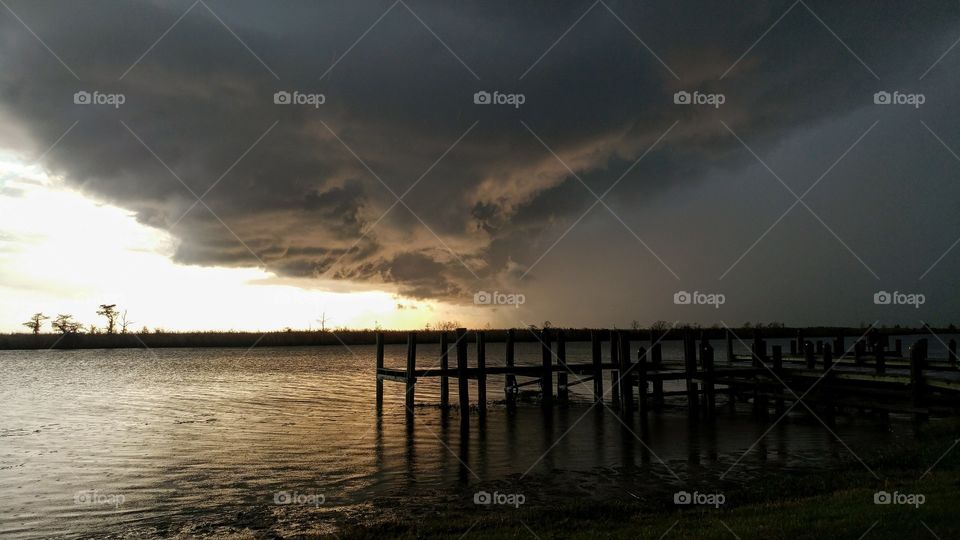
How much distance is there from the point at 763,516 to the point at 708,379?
21.1 meters

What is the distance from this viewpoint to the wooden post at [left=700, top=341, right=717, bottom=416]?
3020cm

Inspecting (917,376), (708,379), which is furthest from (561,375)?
(917,376)

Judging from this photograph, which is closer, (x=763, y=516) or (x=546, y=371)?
(x=763, y=516)

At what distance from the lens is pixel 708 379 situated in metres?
30.3

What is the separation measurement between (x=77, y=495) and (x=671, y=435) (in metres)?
18.2

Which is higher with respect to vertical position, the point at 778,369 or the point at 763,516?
the point at 778,369

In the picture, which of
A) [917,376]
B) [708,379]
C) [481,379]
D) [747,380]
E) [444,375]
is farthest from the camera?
[444,375]

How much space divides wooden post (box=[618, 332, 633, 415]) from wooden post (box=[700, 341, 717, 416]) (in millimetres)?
3445

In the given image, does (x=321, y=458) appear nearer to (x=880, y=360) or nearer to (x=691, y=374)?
(x=691, y=374)

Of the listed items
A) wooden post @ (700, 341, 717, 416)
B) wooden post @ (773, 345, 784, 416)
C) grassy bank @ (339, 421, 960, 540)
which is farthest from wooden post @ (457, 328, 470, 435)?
grassy bank @ (339, 421, 960, 540)

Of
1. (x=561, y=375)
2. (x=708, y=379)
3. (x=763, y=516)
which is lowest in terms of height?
(x=763, y=516)

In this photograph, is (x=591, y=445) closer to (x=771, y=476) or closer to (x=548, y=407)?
(x=771, y=476)

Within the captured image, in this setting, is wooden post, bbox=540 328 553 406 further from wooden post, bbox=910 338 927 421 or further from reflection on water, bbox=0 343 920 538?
wooden post, bbox=910 338 927 421

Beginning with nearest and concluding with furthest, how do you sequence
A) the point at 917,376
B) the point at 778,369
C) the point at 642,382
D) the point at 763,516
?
the point at 763,516
the point at 917,376
the point at 778,369
the point at 642,382
